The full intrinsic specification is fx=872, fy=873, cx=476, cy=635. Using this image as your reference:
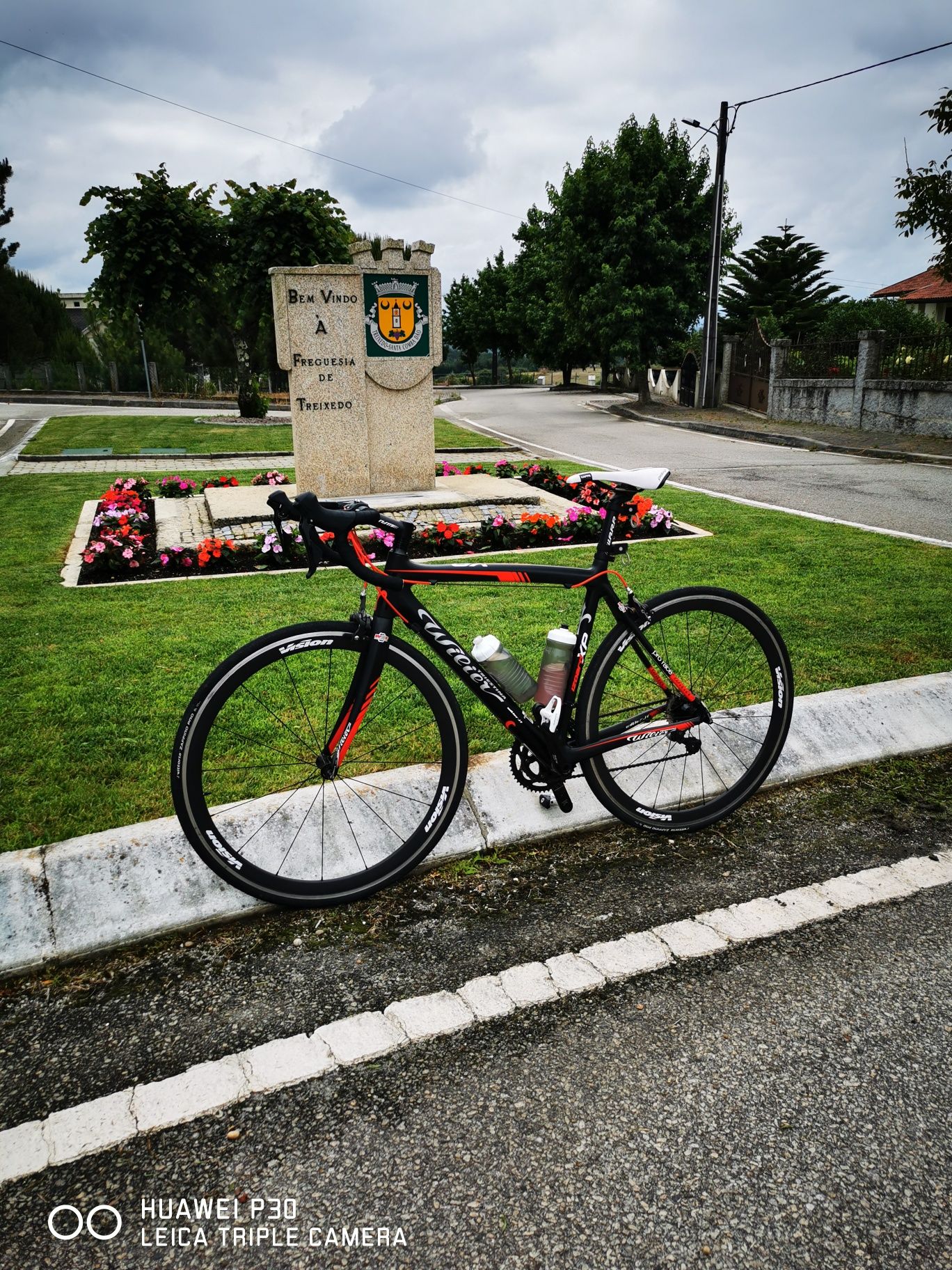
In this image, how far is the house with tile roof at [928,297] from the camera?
1663 inches

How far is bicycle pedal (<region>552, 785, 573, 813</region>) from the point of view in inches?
124

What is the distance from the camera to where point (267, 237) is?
2445 cm

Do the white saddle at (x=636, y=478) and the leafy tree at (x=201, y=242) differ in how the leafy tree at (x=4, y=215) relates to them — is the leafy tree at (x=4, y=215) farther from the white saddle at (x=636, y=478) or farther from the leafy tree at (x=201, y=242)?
the white saddle at (x=636, y=478)

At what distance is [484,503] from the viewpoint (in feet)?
32.5

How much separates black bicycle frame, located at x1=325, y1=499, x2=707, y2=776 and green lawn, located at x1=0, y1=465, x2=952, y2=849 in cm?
52

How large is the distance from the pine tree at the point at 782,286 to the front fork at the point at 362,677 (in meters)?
46.9

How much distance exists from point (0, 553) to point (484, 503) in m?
4.89

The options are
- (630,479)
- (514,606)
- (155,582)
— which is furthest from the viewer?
(155,582)

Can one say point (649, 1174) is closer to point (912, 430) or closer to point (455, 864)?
point (455, 864)

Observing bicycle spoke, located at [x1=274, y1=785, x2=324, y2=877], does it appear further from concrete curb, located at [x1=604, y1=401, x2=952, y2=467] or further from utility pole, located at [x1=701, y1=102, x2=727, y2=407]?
utility pole, located at [x1=701, y1=102, x2=727, y2=407]

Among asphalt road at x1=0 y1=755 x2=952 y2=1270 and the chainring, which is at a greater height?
the chainring

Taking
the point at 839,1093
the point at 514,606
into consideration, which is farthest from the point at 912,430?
the point at 839,1093

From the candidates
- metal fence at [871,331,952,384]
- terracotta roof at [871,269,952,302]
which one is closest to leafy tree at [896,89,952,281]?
metal fence at [871,331,952,384]

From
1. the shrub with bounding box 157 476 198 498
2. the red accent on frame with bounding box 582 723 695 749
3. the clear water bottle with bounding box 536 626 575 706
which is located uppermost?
the clear water bottle with bounding box 536 626 575 706
